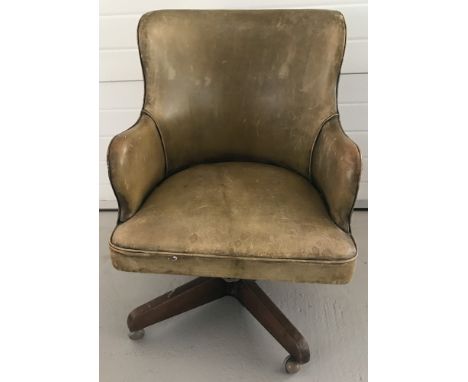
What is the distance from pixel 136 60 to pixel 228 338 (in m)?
1.20

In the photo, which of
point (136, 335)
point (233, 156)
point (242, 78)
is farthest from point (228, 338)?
point (242, 78)

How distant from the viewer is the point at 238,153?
1.61 meters

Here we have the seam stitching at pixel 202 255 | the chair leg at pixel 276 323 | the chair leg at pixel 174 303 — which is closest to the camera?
the seam stitching at pixel 202 255

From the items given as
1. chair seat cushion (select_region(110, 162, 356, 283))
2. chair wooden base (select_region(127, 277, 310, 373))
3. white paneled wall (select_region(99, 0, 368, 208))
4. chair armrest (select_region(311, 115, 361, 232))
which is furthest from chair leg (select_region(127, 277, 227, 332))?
white paneled wall (select_region(99, 0, 368, 208))

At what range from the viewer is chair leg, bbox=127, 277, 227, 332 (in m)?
1.46

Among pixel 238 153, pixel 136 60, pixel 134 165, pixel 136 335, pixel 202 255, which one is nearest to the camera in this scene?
pixel 202 255

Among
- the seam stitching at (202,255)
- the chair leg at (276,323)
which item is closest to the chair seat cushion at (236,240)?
the seam stitching at (202,255)

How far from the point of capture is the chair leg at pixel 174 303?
4.78 ft

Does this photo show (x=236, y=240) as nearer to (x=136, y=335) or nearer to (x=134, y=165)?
(x=134, y=165)

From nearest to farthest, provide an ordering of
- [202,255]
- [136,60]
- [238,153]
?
[202,255]
[238,153]
[136,60]

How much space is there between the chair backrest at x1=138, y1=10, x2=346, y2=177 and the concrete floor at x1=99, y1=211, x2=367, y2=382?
1.52ft

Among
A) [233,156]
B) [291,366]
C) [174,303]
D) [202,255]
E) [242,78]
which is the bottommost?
[291,366]

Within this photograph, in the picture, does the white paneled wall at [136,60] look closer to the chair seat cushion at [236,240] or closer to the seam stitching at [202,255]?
the chair seat cushion at [236,240]

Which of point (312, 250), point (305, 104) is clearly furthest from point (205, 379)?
point (305, 104)
